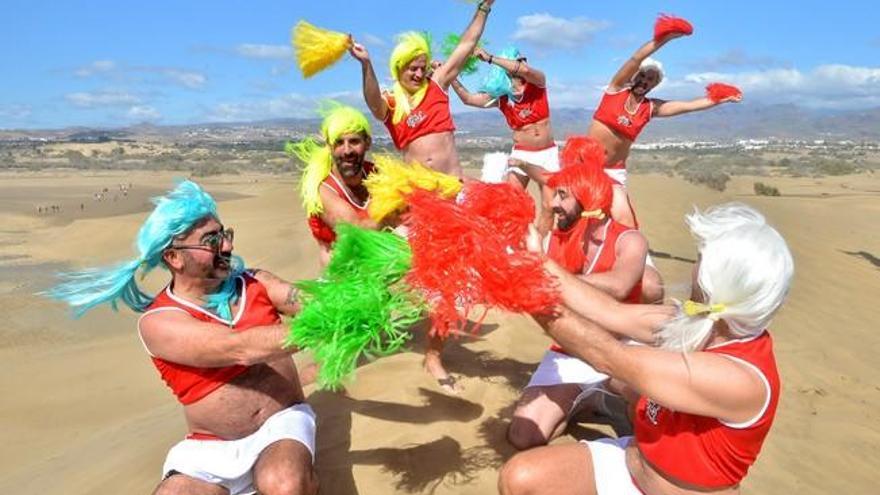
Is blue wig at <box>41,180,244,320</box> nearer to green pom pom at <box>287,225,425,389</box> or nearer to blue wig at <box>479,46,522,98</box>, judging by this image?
green pom pom at <box>287,225,425,389</box>

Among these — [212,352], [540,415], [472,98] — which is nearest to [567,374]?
[540,415]

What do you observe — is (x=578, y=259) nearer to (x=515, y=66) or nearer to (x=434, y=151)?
(x=434, y=151)

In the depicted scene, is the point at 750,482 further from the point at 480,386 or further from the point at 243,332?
the point at 243,332

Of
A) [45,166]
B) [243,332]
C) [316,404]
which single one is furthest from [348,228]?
[45,166]

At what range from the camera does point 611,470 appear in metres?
3.04

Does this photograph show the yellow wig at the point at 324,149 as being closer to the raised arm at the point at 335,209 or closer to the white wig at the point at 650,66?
the raised arm at the point at 335,209

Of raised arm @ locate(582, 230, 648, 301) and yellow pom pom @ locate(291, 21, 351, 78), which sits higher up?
yellow pom pom @ locate(291, 21, 351, 78)

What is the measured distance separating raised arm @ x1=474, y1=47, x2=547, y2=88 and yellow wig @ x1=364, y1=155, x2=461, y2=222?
2.53m

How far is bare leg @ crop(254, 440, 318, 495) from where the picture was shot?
3.00 meters

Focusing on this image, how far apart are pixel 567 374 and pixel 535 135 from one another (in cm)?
327

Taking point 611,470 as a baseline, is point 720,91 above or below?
above

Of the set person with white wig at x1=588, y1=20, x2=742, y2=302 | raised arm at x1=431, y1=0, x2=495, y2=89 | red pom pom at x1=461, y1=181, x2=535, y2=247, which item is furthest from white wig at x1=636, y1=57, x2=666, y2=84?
red pom pom at x1=461, y1=181, x2=535, y2=247

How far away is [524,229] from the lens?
2779 mm

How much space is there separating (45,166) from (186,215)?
47.5 m
